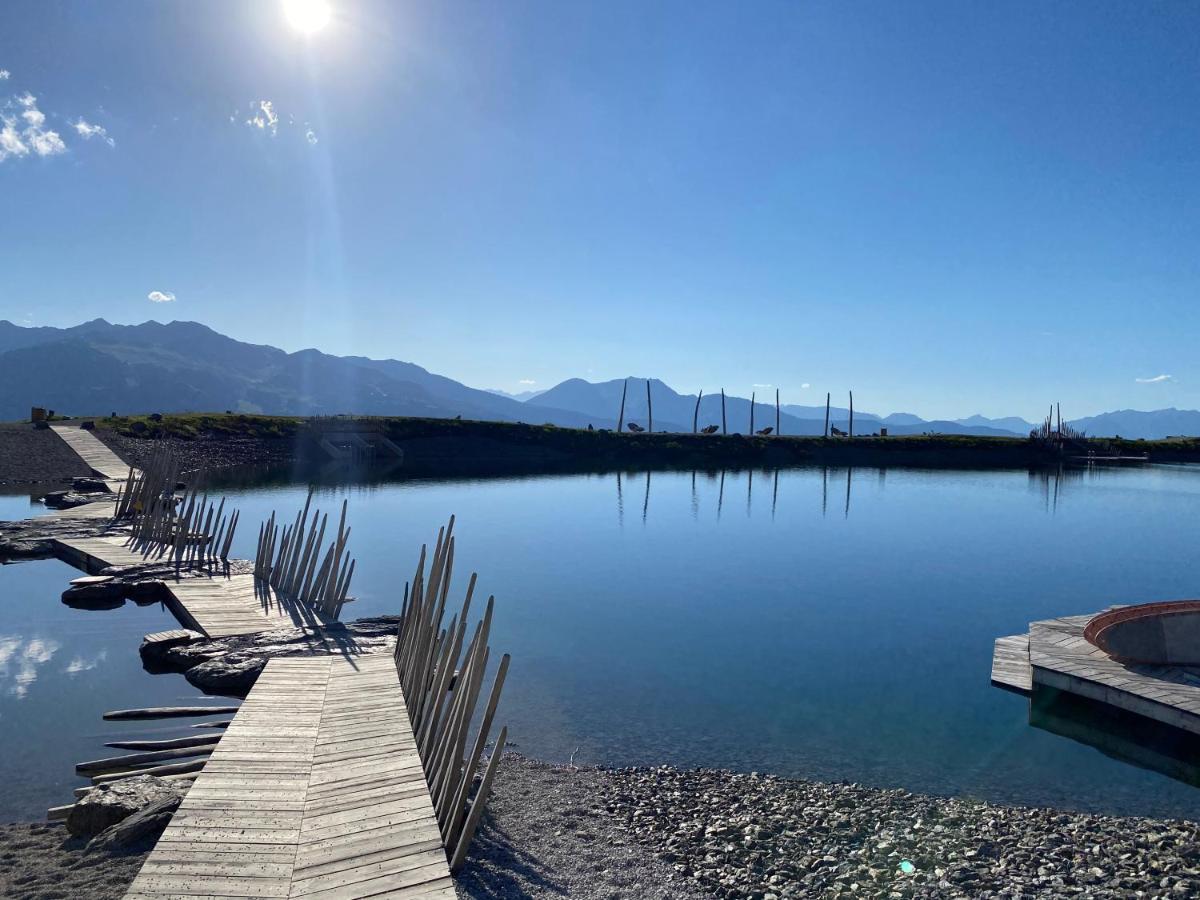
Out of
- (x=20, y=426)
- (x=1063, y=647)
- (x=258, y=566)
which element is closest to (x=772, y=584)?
(x=1063, y=647)

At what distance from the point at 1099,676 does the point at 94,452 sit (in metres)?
55.1

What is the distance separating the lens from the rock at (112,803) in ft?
29.4

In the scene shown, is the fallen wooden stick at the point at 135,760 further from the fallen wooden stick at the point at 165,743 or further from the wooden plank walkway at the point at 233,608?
the wooden plank walkway at the point at 233,608

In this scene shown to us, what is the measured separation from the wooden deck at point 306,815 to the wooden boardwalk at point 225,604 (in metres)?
5.82

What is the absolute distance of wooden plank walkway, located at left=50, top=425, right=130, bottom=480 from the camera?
4518cm

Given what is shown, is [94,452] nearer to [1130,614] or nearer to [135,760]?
[135,760]

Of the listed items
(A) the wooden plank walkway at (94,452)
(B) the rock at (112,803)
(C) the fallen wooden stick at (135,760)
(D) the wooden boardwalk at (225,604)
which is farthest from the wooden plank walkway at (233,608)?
(A) the wooden plank walkway at (94,452)

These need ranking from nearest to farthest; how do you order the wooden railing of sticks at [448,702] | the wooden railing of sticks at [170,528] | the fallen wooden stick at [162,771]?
the wooden railing of sticks at [448,702] < the fallen wooden stick at [162,771] < the wooden railing of sticks at [170,528]

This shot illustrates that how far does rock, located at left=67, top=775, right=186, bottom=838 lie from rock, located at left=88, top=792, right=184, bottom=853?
137 millimetres

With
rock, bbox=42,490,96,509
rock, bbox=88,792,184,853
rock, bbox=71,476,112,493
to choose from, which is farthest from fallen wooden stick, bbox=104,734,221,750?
rock, bbox=71,476,112,493

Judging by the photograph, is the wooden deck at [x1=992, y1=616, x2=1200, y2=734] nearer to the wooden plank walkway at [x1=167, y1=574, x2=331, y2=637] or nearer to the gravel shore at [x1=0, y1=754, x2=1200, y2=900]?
the gravel shore at [x1=0, y1=754, x2=1200, y2=900]

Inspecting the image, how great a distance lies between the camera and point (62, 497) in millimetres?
36531

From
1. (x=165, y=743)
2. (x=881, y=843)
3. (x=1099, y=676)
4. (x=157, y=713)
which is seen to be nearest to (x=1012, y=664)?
(x=1099, y=676)

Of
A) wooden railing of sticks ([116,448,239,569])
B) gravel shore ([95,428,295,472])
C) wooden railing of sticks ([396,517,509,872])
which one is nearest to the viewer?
wooden railing of sticks ([396,517,509,872])
